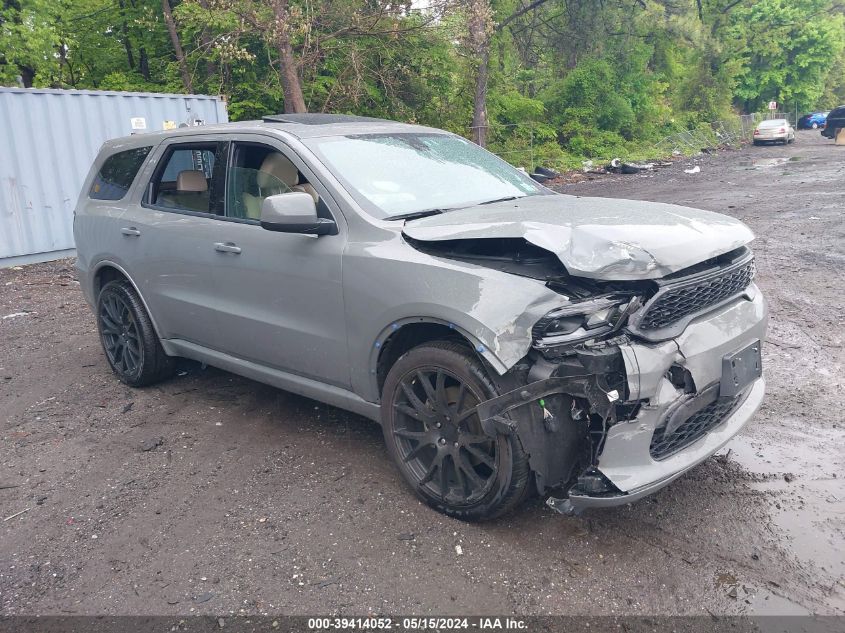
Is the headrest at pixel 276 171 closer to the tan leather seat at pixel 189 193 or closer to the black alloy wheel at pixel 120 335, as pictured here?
the tan leather seat at pixel 189 193

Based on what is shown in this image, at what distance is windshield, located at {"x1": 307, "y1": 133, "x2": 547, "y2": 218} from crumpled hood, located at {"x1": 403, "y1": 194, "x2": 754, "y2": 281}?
25 centimetres

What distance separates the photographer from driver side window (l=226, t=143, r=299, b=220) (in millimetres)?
4105

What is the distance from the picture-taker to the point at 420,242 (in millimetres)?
3357

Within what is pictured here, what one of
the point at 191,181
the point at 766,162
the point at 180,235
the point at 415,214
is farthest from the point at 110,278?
the point at 766,162

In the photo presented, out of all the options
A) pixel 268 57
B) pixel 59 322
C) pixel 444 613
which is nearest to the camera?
pixel 444 613

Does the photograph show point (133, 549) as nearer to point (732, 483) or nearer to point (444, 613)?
point (444, 613)

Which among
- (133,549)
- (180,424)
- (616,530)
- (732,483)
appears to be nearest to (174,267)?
(180,424)

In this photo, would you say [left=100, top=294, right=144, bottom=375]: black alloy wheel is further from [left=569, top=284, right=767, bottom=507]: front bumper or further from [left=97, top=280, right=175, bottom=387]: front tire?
[left=569, top=284, right=767, bottom=507]: front bumper

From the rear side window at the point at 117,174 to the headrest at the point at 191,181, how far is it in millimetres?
549

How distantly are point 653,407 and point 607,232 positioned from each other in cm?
77

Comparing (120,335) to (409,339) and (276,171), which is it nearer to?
(276,171)

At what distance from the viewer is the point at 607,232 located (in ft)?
9.73

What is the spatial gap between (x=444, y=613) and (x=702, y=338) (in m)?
1.60

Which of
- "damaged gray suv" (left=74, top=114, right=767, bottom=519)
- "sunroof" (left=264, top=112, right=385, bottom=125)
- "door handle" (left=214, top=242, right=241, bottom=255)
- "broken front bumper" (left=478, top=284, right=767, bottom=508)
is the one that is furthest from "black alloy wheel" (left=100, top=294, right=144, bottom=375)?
"broken front bumper" (left=478, top=284, right=767, bottom=508)
